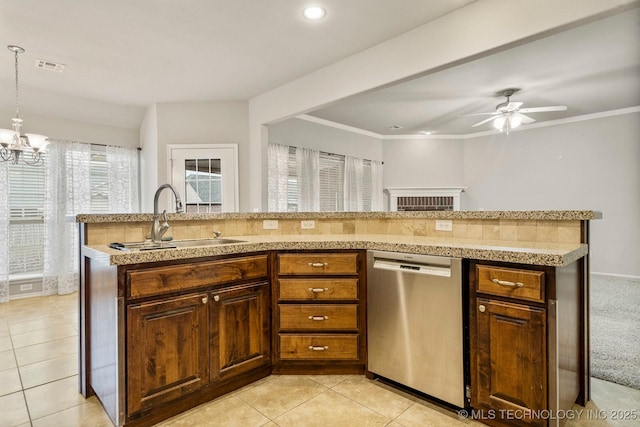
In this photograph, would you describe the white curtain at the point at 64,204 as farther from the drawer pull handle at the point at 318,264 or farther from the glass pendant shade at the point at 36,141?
the drawer pull handle at the point at 318,264

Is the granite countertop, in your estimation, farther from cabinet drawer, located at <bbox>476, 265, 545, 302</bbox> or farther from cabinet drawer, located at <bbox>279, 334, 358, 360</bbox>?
cabinet drawer, located at <bbox>279, 334, 358, 360</bbox>

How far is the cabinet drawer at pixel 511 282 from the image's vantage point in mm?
1570

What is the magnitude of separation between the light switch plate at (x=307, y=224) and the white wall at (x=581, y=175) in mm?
5385

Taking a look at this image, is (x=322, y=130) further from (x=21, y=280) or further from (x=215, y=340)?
(x=21, y=280)

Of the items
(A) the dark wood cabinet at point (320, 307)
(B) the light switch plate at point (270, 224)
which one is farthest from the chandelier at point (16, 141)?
(A) the dark wood cabinet at point (320, 307)

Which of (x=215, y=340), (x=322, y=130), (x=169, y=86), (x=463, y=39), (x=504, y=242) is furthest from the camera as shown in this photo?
(x=322, y=130)

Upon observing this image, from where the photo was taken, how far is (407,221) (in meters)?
2.65

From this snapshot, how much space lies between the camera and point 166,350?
5.82 ft

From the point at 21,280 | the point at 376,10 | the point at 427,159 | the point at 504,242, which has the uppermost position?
the point at 376,10

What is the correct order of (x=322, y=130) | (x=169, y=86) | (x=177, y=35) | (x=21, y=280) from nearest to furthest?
(x=177, y=35) → (x=169, y=86) → (x=21, y=280) → (x=322, y=130)

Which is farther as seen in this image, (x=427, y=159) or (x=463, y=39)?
(x=427, y=159)

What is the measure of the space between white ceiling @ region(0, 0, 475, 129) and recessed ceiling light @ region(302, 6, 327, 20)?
0.06 metres

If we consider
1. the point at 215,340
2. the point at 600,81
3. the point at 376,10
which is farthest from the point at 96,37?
the point at 600,81

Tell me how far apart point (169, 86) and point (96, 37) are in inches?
45.5
